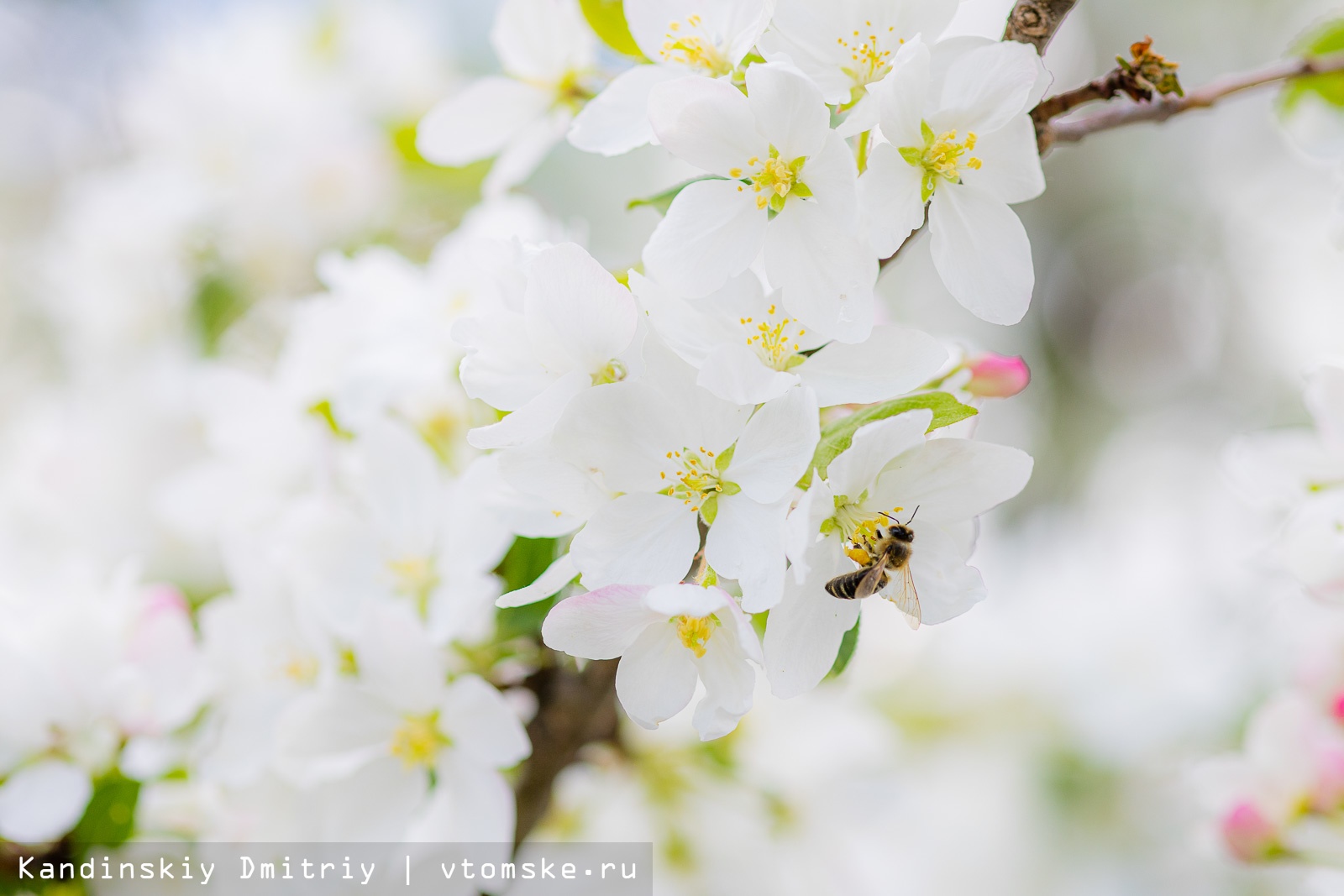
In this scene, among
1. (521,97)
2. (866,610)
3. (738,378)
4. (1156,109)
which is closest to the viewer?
(738,378)

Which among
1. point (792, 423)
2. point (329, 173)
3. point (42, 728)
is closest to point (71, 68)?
point (329, 173)

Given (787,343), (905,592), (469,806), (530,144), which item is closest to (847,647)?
(905,592)

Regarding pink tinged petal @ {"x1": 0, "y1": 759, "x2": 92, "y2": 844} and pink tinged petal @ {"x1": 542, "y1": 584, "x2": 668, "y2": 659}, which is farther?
pink tinged petal @ {"x1": 0, "y1": 759, "x2": 92, "y2": 844}

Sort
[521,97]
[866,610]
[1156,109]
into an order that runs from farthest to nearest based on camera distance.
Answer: [866,610], [521,97], [1156,109]

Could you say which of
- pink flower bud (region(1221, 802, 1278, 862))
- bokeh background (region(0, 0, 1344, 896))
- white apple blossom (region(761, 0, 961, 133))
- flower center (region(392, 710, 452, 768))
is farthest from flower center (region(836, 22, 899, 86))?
pink flower bud (region(1221, 802, 1278, 862))

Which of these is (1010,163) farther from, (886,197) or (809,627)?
(809,627)

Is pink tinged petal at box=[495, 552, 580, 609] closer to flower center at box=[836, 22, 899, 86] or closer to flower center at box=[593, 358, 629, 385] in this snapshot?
flower center at box=[593, 358, 629, 385]

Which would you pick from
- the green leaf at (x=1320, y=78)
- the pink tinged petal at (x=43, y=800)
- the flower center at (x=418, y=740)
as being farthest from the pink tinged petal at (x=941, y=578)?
the pink tinged petal at (x=43, y=800)
